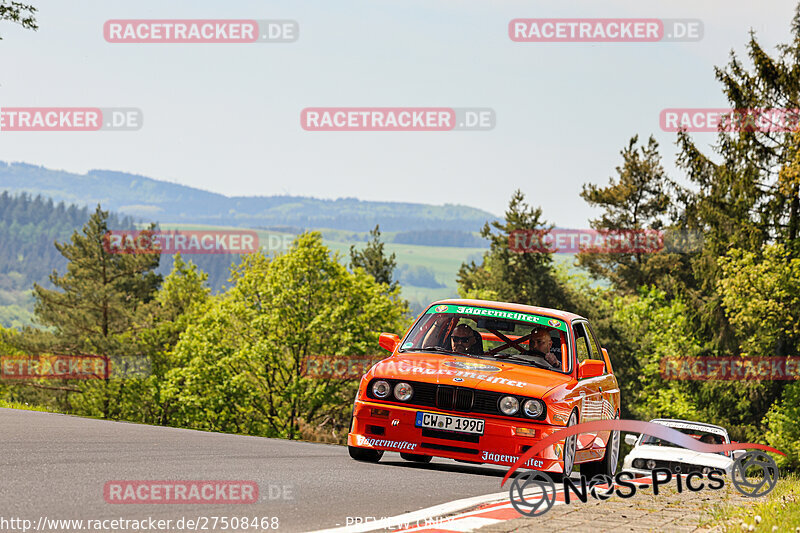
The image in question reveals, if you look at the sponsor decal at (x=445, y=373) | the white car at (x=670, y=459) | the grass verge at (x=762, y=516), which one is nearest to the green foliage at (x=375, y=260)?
the white car at (x=670, y=459)

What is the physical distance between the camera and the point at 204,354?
49.8m

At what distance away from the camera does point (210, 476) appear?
8984 millimetres

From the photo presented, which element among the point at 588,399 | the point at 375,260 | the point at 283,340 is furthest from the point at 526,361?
the point at 375,260

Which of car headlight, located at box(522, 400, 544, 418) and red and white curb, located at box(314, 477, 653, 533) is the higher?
car headlight, located at box(522, 400, 544, 418)

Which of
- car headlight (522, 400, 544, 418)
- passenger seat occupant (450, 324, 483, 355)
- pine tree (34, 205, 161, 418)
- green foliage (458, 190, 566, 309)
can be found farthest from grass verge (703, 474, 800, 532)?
pine tree (34, 205, 161, 418)

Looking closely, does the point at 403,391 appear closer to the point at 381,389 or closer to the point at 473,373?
the point at 381,389

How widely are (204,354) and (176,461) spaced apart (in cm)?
4040

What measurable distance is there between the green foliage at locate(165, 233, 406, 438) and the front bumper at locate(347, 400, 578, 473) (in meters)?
38.2

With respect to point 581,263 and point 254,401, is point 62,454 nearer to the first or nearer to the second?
point 254,401

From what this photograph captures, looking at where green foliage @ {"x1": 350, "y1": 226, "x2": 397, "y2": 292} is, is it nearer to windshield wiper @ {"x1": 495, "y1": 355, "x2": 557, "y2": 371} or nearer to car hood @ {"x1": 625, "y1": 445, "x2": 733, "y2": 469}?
car hood @ {"x1": 625, "y1": 445, "x2": 733, "y2": 469}

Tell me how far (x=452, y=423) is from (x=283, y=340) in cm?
3955

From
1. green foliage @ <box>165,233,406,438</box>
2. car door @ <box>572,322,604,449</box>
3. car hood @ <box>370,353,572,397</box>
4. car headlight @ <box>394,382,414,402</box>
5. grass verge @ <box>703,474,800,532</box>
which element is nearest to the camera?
grass verge @ <box>703,474,800,532</box>

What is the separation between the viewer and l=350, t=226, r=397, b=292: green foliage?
3844 inches

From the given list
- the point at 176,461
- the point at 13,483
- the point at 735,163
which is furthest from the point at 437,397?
the point at 735,163
